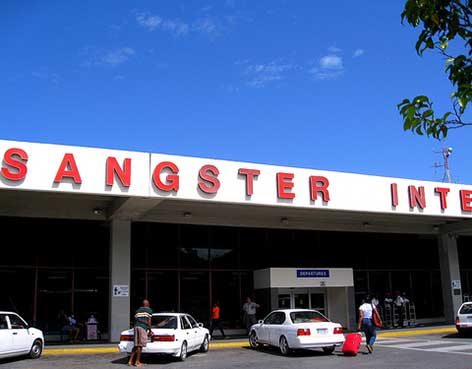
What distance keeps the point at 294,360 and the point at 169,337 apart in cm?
360

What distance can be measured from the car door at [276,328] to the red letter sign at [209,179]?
194 inches

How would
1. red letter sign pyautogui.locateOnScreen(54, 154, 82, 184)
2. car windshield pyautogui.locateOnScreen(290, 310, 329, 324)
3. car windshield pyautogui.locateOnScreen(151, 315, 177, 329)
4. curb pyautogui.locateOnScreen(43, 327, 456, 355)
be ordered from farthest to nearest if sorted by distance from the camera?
curb pyautogui.locateOnScreen(43, 327, 456, 355), red letter sign pyautogui.locateOnScreen(54, 154, 82, 184), car windshield pyautogui.locateOnScreen(290, 310, 329, 324), car windshield pyautogui.locateOnScreen(151, 315, 177, 329)

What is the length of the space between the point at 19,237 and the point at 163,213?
6.08 m

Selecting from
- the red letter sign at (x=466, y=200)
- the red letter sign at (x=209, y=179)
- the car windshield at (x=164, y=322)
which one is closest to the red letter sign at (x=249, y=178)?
the red letter sign at (x=209, y=179)

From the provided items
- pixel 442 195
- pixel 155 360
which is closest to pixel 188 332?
pixel 155 360

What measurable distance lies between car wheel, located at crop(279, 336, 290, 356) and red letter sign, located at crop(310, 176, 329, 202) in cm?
641

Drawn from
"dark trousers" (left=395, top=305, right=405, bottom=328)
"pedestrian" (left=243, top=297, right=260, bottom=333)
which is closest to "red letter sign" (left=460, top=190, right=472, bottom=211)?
"dark trousers" (left=395, top=305, right=405, bottom=328)

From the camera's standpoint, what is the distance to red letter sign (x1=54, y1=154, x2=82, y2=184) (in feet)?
58.1

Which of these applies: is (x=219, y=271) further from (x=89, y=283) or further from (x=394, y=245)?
(x=394, y=245)

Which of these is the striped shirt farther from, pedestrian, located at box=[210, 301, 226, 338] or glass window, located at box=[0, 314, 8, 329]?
pedestrian, located at box=[210, 301, 226, 338]

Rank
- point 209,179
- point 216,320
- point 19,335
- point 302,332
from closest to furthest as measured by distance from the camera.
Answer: point 19,335
point 302,332
point 209,179
point 216,320

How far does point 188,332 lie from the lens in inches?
652

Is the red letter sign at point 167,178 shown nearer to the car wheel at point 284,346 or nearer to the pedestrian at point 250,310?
the car wheel at point 284,346

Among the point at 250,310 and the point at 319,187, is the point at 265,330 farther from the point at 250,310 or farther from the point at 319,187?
the point at 319,187
